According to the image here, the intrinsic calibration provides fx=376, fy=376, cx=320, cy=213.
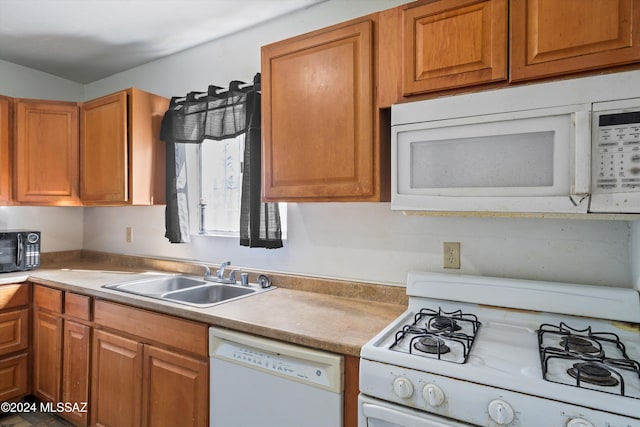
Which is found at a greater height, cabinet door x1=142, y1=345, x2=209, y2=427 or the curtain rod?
the curtain rod

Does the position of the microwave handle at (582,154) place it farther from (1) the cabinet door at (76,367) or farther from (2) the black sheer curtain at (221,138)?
(1) the cabinet door at (76,367)

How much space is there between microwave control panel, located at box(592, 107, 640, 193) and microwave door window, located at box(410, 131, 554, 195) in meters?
0.12

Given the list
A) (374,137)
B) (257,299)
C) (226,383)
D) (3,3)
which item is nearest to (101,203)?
(3,3)

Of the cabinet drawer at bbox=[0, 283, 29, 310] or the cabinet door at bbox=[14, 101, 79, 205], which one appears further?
the cabinet door at bbox=[14, 101, 79, 205]

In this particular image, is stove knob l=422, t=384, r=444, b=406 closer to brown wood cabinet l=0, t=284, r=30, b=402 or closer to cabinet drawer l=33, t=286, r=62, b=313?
cabinet drawer l=33, t=286, r=62, b=313

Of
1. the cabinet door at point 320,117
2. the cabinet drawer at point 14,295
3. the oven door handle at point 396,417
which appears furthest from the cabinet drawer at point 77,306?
the oven door handle at point 396,417

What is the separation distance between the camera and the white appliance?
1084 mm

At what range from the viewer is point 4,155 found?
2586 millimetres

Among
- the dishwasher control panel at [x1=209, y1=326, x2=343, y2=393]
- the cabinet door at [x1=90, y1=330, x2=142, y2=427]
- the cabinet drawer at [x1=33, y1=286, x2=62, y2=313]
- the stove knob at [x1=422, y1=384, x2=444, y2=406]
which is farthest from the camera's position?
the cabinet drawer at [x1=33, y1=286, x2=62, y2=313]

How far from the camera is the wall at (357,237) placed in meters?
1.45

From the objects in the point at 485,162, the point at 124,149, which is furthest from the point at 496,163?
the point at 124,149

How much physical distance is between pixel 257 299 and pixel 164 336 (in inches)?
17.7

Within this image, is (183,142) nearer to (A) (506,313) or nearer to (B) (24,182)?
(B) (24,182)

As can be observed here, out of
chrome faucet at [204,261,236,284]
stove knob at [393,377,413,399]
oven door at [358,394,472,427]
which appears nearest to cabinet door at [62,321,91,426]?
chrome faucet at [204,261,236,284]
